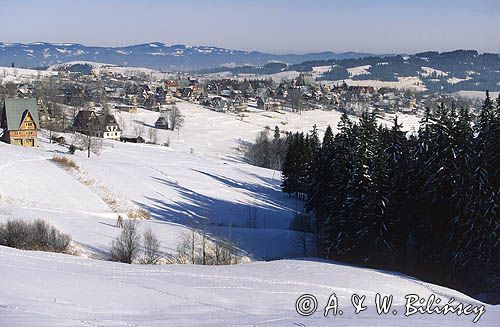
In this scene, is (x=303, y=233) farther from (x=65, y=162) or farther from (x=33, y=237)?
(x=65, y=162)

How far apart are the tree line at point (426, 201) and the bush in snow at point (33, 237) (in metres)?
13.7

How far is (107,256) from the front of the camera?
25.5 metres

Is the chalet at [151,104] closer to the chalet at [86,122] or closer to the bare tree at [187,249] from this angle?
the chalet at [86,122]

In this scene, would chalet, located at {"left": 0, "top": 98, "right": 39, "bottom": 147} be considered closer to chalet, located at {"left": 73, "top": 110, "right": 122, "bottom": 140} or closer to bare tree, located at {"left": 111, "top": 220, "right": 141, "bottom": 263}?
chalet, located at {"left": 73, "top": 110, "right": 122, "bottom": 140}

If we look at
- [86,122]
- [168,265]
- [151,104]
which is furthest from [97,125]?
[168,265]

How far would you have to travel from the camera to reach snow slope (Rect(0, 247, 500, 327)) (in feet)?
43.7

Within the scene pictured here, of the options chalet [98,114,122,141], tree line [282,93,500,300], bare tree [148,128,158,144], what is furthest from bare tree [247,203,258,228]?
chalet [98,114,122,141]

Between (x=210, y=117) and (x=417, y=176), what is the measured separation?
9722 centimetres

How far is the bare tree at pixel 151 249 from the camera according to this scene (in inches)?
997

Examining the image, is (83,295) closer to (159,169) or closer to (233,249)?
(233,249)

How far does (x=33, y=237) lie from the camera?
80.4 feet

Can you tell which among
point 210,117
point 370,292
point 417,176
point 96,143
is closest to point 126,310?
point 370,292

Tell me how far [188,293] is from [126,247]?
30.4 feet

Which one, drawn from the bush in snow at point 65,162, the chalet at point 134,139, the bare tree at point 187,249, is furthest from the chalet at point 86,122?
the bare tree at point 187,249
